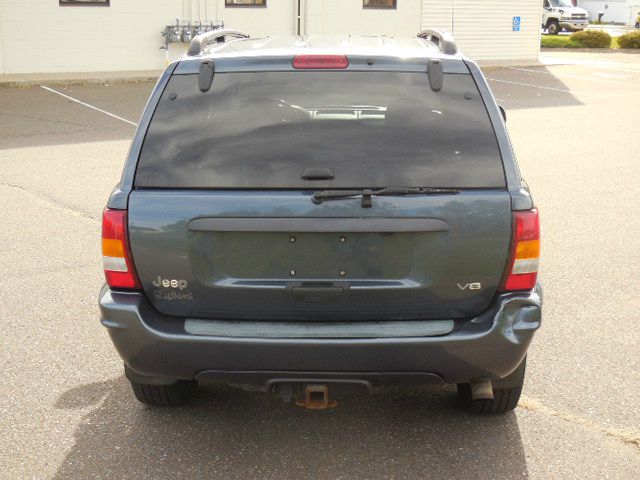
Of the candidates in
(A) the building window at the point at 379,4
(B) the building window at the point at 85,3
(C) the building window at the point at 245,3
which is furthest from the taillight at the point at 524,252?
(A) the building window at the point at 379,4

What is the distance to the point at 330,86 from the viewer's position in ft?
12.6

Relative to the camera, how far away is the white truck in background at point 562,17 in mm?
42503

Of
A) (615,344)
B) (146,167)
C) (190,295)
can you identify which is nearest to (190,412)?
(190,295)

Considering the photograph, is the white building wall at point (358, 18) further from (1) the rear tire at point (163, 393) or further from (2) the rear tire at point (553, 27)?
(1) the rear tire at point (163, 393)

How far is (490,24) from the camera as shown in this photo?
27.5 meters

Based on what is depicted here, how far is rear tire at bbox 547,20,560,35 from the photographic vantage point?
4322 cm

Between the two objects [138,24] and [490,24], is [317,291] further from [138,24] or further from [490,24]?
[490,24]

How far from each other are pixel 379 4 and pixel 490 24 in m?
4.28

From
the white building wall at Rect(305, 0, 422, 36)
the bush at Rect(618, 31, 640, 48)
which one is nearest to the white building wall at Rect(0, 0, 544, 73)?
the white building wall at Rect(305, 0, 422, 36)

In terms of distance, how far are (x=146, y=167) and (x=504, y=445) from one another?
2.05m

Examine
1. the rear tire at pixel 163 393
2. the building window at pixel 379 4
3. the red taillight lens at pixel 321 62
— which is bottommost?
the rear tire at pixel 163 393

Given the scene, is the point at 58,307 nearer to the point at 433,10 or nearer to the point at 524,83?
the point at 524,83

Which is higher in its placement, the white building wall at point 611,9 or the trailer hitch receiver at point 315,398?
the trailer hitch receiver at point 315,398

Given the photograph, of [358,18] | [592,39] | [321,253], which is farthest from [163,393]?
[592,39]
